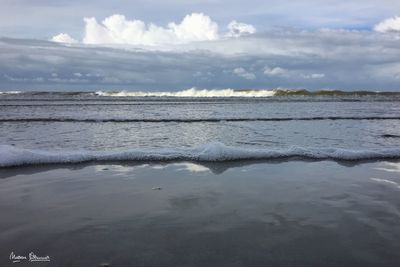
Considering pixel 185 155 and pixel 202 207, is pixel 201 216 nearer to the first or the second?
pixel 202 207

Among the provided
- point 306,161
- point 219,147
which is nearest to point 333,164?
point 306,161

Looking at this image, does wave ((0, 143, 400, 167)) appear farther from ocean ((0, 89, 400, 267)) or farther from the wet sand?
the wet sand

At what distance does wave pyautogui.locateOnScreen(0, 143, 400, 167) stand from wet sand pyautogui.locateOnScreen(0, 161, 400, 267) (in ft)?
2.89

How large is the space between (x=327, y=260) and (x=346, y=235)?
822 millimetres

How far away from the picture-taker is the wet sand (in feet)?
13.1

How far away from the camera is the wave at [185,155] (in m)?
9.03

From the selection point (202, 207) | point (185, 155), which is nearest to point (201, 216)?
point (202, 207)

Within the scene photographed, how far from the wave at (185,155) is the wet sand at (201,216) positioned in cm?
88

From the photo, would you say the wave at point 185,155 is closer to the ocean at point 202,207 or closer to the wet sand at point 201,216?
the ocean at point 202,207

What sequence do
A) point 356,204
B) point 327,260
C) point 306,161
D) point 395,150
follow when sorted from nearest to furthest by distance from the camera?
point 327,260, point 356,204, point 306,161, point 395,150

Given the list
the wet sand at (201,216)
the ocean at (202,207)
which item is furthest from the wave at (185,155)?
the wet sand at (201,216)

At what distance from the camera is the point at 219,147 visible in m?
9.65

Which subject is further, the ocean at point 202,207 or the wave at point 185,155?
the wave at point 185,155

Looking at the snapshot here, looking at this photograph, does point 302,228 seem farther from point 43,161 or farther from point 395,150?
point 395,150
